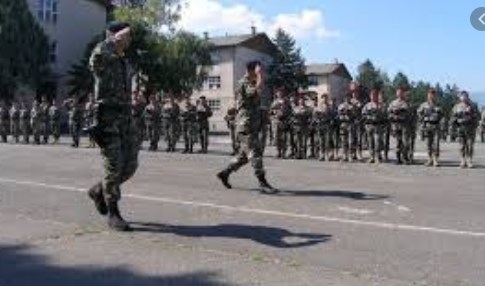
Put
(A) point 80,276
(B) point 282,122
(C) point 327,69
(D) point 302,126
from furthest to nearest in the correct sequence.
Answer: (C) point 327,69 → (B) point 282,122 → (D) point 302,126 → (A) point 80,276

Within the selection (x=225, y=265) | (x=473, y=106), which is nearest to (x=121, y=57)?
(x=225, y=265)

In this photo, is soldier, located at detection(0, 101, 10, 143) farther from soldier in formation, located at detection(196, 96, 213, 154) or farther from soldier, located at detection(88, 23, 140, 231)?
soldier, located at detection(88, 23, 140, 231)

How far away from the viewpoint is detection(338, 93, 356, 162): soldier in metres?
22.4

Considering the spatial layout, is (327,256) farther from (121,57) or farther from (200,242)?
(121,57)

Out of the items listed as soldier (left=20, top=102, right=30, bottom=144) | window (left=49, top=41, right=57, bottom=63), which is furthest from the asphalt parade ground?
window (left=49, top=41, right=57, bottom=63)

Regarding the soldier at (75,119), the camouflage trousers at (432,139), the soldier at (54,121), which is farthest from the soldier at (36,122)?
the camouflage trousers at (432,139)

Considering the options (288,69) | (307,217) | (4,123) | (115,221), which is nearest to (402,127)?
(307,217)

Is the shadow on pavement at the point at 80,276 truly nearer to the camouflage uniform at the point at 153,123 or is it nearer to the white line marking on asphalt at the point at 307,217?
the white line marking on asphalt at the point at 307,217

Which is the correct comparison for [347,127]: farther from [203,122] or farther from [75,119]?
[75,119]

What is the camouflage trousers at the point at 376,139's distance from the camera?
70.4 ft

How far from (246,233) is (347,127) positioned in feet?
44.3

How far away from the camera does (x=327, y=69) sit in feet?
374

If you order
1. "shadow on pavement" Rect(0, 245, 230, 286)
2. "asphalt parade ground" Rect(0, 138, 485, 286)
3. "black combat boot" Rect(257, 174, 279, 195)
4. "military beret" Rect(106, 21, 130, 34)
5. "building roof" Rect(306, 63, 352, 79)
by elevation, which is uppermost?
"building roof" Rect(306, 63, 352, 79)

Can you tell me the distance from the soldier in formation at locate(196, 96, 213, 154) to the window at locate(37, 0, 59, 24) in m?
39.7
